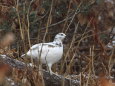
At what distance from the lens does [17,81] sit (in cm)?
348

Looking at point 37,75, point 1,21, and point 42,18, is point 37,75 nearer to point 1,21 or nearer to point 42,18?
point 1,21

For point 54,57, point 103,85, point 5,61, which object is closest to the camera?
point 103,85

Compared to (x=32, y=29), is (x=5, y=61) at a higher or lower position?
lower

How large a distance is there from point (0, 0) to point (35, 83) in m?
3.39

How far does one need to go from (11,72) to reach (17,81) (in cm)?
26

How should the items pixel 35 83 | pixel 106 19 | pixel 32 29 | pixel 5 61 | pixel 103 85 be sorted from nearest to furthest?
1. pixel 103 85
2. pixel 35 83
3. pixel 5 61
4. pixel 32 29
5. pixel 106 19

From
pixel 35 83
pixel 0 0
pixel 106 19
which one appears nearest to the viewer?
pixel 35 83

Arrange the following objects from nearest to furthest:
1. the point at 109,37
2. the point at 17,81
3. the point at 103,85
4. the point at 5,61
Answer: the point at 103,85 → the point at 17,81 → the point at 5,61 → the point at 109,37

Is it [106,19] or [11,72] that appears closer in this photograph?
[11,72]

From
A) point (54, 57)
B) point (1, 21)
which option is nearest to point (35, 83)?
point (54, 57)

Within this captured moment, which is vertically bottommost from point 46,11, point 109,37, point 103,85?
point 103,85

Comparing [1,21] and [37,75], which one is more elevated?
[1,21]

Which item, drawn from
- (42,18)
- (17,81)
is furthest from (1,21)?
(17,81)

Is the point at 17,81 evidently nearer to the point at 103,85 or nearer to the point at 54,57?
the point at 103,85
